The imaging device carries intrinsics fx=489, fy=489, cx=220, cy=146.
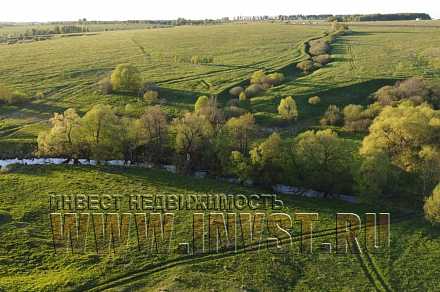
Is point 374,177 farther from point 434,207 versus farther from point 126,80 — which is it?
point 126,80

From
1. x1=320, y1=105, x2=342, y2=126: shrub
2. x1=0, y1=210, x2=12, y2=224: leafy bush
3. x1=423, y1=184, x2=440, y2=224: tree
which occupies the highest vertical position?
x1=320, y1=105, x2=342, y2=126: shrub

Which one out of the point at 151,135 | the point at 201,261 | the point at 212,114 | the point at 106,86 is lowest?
the point at 201,261

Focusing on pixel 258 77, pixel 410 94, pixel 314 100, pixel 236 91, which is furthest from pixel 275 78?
pixel 410 94

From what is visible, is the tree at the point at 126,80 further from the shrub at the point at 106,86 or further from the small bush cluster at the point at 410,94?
the small bush cluster at the point at 410,94

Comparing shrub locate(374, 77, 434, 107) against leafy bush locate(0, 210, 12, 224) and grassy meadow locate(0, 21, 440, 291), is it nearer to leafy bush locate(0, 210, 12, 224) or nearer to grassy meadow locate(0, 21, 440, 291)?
grassy meadow locate(0, 21, 440, 291)

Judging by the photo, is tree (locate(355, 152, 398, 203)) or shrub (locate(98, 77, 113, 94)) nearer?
tree (locate(355, 152, 398, 203))

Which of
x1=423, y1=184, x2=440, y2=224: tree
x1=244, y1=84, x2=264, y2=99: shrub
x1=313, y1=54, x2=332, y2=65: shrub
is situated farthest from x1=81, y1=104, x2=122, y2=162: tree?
x1=313, y1=54, x2=332, y2=65: shrub

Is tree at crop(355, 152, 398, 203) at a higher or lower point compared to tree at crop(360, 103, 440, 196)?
lower
